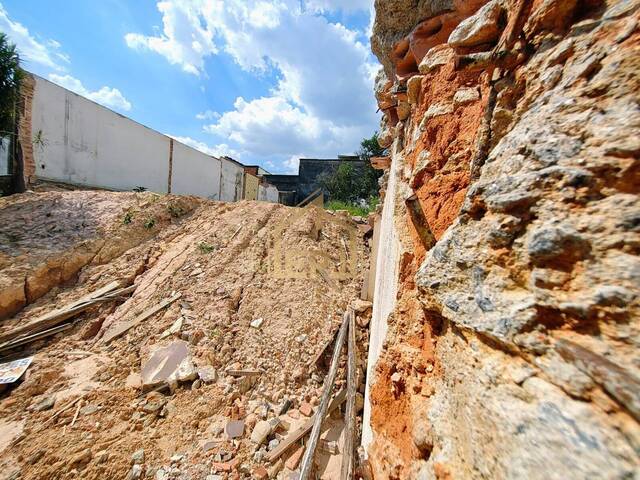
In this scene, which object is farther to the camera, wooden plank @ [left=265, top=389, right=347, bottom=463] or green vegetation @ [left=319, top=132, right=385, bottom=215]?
green vegetation @ [left=319, top=132, right=385, bottom=215]

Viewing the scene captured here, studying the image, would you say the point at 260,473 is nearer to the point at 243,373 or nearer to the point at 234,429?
the point at 234,429

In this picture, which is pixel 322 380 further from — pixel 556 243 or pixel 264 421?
pixel 556 243

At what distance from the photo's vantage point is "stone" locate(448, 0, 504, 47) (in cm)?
112

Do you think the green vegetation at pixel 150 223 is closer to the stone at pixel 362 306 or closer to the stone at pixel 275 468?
the stone at pixel 362 306

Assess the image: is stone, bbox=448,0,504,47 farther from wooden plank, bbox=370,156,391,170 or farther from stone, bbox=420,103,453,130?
wooden plank, bbox=370,156,391,170

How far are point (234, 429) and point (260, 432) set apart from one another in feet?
0.93

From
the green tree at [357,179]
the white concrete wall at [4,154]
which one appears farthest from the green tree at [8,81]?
the green tree at [357,179]

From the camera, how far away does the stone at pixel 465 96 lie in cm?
126

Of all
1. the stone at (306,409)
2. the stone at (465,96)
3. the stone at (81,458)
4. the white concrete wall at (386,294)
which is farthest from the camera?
the stone at (306,409)

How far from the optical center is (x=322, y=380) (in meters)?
3.54

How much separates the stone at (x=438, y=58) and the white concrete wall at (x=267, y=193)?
18283 mm

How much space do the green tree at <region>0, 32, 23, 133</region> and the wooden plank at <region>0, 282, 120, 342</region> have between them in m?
5.87

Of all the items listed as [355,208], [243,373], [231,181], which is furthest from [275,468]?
[231,181]

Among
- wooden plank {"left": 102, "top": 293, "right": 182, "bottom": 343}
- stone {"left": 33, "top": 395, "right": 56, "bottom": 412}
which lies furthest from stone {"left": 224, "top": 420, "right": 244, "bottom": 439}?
wooden plank {"left": 102, "top": 293, "right": 182, "bottom": 343}
